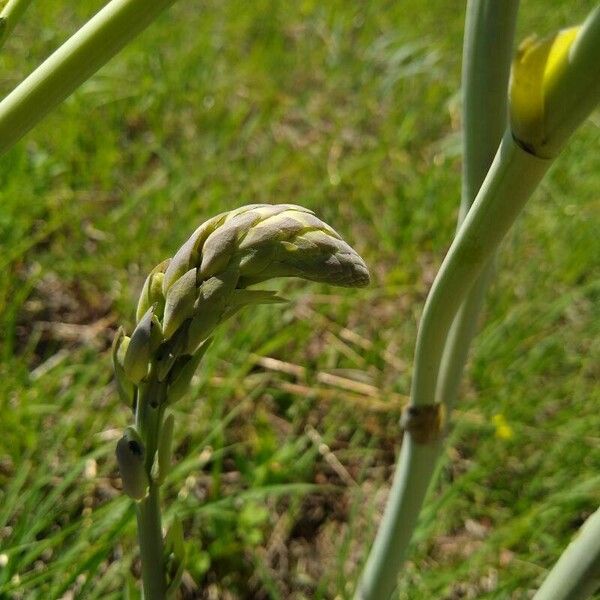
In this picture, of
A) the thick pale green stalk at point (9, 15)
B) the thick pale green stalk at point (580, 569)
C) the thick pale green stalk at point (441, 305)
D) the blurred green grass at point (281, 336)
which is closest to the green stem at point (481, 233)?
the thick pale green stalk at point (441, 305)

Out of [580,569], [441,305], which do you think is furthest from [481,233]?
[580,569]

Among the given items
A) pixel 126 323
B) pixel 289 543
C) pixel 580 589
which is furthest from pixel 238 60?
pixel 580 589

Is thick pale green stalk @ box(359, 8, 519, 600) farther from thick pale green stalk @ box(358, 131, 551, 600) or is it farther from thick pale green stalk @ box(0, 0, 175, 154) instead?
thick pale green stalk @ box(0, 0, 175, 154)

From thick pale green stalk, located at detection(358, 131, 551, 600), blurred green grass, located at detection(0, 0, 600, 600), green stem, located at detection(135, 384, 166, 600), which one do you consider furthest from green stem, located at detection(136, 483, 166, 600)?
blurred green grass, located at detection(0, 0, 600, 600)

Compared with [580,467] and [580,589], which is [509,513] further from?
[580,589]

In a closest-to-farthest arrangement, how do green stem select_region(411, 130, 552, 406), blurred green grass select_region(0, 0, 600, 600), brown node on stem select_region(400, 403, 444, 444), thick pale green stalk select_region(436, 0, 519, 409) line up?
green stem select_region(411, 130, 552, 406)
thick pale green stalk select_region(436, 0, 519, 409)
brown node on stem select_region(400, 403, 444, 444)
blurred green grass select_region(0, 0, 600, 600)

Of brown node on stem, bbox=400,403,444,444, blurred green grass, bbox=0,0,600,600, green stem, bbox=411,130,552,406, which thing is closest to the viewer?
green stem, bbox=411,130,552,406

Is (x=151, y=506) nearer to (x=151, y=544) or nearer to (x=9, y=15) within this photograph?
(x=151, y=544)
